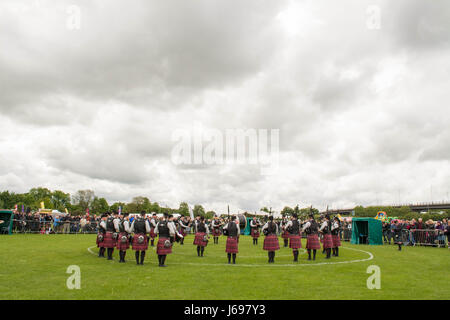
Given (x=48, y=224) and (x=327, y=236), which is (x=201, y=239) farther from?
(x=48, y=224)

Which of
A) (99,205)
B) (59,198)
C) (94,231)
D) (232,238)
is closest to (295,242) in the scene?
(232,238)

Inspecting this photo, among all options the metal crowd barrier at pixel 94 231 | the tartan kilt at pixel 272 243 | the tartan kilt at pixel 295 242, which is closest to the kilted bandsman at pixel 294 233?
the tartan kilt at pixel 295 242

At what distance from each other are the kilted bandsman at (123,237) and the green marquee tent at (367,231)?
1944 cm

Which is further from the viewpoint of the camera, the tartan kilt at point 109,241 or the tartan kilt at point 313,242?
the tartan kilt at point 313,242

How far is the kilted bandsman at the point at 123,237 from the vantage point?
14.1 metres

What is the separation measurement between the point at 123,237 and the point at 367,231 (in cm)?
2102

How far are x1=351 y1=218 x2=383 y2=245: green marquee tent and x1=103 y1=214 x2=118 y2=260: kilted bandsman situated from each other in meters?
19.7

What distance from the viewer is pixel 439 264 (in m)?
14.5

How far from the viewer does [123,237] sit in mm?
14180

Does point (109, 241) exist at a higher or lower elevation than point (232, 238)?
lower

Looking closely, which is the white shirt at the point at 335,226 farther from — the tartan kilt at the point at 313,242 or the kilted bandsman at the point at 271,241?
the kilted bandsman at the point at 271,241

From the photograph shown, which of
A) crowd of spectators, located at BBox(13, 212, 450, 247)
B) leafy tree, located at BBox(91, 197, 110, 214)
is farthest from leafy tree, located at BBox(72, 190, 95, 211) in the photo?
crowd of spectators, located at BBox(13, 212, 450, 247)
